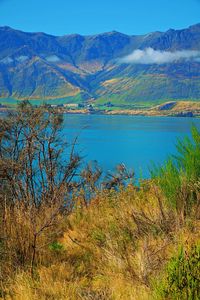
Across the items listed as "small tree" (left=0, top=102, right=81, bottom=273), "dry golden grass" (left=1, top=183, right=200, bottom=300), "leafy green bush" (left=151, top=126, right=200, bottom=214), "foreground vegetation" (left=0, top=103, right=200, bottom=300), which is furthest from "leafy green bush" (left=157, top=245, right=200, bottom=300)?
"small tree" (left=0, top=102, right=81, bottom=273)

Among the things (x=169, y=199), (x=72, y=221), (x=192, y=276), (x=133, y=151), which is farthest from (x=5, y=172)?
(x=133, y=151)

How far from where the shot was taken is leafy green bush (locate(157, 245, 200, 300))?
313 centimetres

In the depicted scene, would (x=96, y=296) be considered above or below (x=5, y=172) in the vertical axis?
below

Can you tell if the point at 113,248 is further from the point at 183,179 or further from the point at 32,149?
the point at 32,149

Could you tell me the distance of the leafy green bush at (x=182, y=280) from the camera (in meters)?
3.13

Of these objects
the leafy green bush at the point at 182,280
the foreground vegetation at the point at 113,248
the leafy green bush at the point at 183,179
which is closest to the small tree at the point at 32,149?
the foreground vegetation at the point at 113,248

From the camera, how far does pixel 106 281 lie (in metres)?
4.21

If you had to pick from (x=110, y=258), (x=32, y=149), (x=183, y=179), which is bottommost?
(x=110, y=258)

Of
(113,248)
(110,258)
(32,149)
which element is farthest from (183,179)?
(32,149)

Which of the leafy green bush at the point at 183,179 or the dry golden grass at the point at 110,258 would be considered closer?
the dry golden grass at the point at 110,258

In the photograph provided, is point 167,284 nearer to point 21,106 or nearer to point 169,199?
point 169,199

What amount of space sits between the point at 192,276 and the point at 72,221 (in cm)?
381

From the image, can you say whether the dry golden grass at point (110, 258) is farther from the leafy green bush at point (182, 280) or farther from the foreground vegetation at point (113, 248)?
the leafy green bush at point (182, 280)

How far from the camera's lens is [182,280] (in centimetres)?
320
